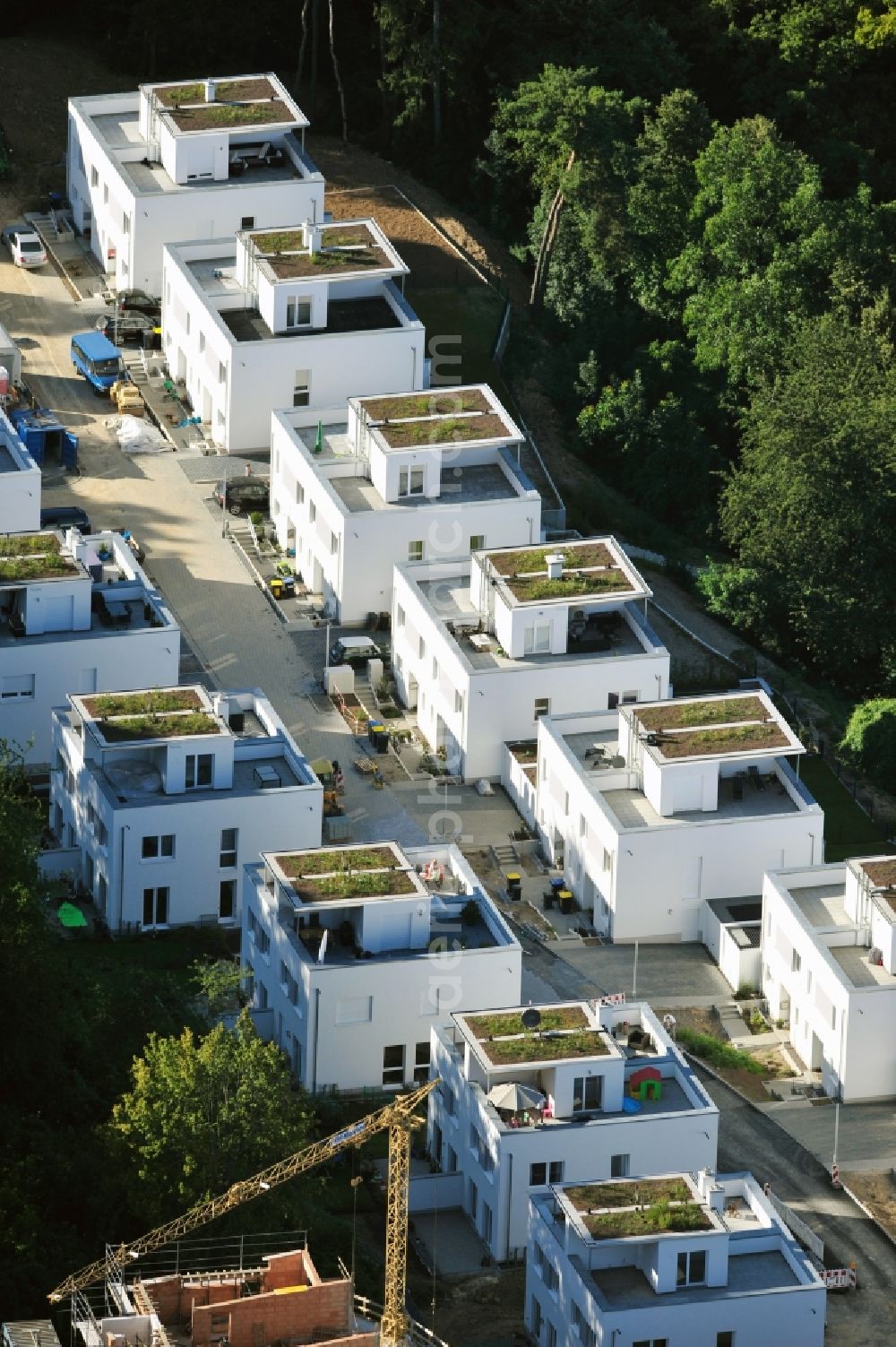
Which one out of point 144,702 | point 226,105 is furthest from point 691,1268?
point 226,105

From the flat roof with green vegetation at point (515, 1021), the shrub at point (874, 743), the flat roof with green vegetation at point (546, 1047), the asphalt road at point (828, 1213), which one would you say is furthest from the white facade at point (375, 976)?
the shrub at point (874, 743)

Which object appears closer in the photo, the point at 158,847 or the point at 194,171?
the point at 158,847

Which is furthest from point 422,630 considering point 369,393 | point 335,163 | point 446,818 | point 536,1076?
point 335,163

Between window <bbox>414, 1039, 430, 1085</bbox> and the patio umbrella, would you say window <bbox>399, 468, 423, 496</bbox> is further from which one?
the patio umbrella

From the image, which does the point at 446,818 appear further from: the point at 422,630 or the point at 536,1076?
the point at 536,1076

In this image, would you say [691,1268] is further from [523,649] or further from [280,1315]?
[523,649]
